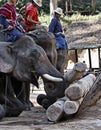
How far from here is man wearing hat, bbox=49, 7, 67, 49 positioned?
11.5 meters

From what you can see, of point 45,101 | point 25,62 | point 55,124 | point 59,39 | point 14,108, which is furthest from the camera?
point 59,39

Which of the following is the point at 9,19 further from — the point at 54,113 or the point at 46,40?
the point at 54,113

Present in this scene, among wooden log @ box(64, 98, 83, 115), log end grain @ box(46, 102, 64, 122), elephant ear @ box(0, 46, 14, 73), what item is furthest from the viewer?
elephant ear @ box(0, 46, 14, 73)

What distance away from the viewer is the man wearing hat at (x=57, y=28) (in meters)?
11.5

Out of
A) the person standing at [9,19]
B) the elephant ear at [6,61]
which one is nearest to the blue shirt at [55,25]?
the person standing at [9,19]

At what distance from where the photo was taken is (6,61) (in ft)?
29.7

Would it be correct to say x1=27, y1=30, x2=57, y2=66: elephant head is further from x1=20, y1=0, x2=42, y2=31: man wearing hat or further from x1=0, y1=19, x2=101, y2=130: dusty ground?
x1=0, y1=19, x2=101, y2=130: dusty ground

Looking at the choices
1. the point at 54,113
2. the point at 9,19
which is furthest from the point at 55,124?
the point at 9,19

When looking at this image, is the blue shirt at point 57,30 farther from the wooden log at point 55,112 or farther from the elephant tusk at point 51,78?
the wooden log at point 55,112

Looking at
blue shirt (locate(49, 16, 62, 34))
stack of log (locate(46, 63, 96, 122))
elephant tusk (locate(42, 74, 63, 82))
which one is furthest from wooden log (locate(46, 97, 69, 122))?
blue shirt (locate(49, 16, 62, 34))

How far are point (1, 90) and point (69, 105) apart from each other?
74.4 inches

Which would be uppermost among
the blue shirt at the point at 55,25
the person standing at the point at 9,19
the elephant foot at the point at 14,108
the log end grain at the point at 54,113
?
the person standing at the point at 9,19

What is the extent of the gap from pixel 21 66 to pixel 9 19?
1384mm

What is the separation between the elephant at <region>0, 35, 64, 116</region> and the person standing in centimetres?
45
